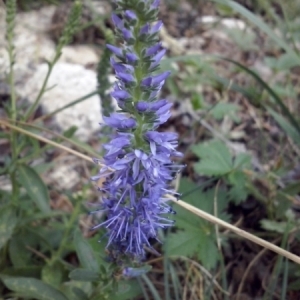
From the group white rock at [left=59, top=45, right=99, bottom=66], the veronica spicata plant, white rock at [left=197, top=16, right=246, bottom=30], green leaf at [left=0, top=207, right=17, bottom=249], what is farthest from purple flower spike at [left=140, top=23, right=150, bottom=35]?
white rock at [left=197, top=16, right=246, bottom=30]

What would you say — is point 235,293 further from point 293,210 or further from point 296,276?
point 293,210

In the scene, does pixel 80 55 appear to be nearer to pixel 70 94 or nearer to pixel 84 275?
pixel 70 94

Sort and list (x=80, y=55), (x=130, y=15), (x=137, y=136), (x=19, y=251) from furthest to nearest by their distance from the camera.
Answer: (x=80, y=55)
(x=19, y=251)
(x=137, y=136)
(x=130, y=15)

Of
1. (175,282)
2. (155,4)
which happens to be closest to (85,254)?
(175,282)

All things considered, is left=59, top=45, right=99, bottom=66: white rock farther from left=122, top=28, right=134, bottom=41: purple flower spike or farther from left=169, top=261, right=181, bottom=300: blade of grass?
left=122, top=28, right=134, bottom=41: purple flower spike

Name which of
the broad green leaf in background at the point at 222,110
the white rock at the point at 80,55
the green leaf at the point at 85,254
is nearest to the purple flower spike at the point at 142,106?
the green leaf at the point at 85,254

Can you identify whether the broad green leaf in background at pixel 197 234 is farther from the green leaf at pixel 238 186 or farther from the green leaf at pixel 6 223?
the green leaf at pixel 6 223
